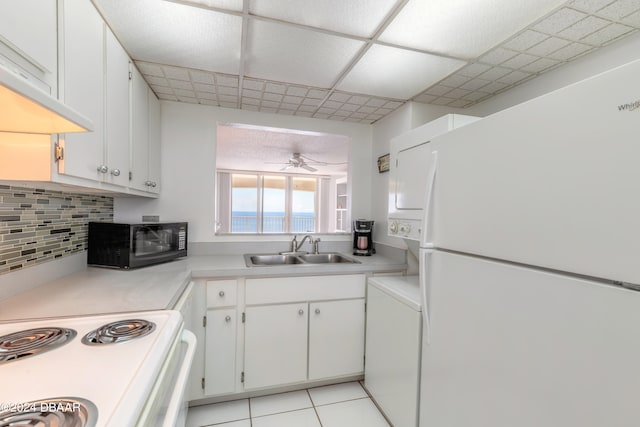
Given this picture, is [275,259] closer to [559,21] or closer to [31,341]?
[31,341]

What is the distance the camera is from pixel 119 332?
834 mm

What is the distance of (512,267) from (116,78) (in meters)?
1.86

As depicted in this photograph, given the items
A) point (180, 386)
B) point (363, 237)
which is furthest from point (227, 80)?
point (180, 386)

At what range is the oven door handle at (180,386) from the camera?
676mm

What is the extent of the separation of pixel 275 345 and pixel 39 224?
1.40m

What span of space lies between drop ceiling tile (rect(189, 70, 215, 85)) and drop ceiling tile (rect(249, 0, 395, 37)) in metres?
0.67

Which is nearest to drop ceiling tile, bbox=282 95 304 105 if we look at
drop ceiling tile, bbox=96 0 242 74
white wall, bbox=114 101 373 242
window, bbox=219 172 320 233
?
white wall, bbox=114 101 373 242

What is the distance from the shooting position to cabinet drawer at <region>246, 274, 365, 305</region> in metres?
1.73

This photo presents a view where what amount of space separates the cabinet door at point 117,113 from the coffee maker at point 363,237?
1.68m

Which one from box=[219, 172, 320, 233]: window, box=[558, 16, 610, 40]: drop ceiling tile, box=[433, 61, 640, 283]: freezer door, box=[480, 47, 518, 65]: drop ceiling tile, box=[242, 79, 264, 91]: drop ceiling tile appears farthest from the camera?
box=[219, 172, 320, 233]: window

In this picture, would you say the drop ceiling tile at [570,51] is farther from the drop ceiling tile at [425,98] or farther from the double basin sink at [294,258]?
the double basin sink at [294,258]

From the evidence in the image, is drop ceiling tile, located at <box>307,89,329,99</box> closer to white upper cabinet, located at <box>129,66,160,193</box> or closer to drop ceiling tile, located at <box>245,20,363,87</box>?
drop ceiling tile, located at <box>245,20,363,87</box>

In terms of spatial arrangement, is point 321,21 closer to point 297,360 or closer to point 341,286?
point 341,286

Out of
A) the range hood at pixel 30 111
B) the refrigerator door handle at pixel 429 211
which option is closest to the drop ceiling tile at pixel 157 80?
the range hood at pixel 30 111
